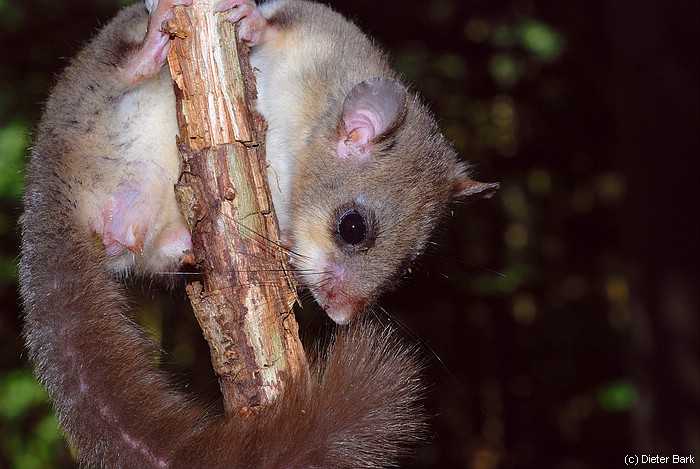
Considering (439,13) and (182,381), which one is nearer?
(182,381)

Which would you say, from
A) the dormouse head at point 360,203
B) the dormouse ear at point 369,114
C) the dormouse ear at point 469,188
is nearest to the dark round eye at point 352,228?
the dormouse head at point 360,203

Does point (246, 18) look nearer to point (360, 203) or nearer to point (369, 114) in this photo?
point (369, 114)

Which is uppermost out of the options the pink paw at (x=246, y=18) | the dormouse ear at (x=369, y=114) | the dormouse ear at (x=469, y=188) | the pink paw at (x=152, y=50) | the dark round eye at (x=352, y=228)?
the pink paw at (x=246, y=18)

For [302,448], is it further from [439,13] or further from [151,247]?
[439,13]

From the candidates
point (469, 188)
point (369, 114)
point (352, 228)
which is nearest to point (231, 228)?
point (352, 228)

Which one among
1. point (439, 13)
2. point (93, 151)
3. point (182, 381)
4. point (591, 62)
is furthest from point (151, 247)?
point (591, 62)

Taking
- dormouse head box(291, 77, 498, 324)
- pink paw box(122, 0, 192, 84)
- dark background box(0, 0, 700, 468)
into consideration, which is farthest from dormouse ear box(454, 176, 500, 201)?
pink paw box(122, 0, 192, 84)

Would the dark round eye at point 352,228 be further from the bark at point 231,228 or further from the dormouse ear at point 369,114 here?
the bark at point 231,228
